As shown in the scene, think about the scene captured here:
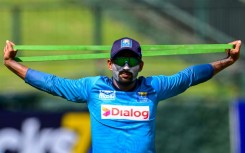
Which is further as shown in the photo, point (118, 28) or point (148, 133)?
point (118, 28)

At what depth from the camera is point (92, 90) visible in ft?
22.6

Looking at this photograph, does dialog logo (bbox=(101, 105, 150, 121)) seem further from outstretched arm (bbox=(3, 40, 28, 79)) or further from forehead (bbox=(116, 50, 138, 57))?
outstretched arm (bbox=(3, 40, 28, 79))

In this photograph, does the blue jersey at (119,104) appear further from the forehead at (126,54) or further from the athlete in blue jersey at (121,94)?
the forehead at (126,54)

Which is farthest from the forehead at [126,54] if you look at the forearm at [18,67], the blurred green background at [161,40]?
the blurred green background at [161,40]

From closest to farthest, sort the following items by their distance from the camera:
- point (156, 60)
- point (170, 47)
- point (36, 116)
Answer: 1. point (170, 47)
2. point (36, 116)
3. point (156, 60)

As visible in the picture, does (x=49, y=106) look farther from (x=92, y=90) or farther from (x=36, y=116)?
(x=92, y=90)

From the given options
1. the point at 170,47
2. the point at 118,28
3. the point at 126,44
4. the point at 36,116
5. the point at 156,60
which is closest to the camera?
the point at 126,44

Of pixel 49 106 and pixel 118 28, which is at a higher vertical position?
pixel 118 28

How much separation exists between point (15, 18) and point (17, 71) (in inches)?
264

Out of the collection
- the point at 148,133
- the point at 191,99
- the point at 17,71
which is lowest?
the point at 148,133

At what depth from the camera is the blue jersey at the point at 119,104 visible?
22.0ft

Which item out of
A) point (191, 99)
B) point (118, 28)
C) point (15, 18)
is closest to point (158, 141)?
point (191, 99)

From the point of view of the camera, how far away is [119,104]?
6777 millimetres

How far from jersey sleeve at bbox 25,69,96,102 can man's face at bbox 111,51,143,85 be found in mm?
268
